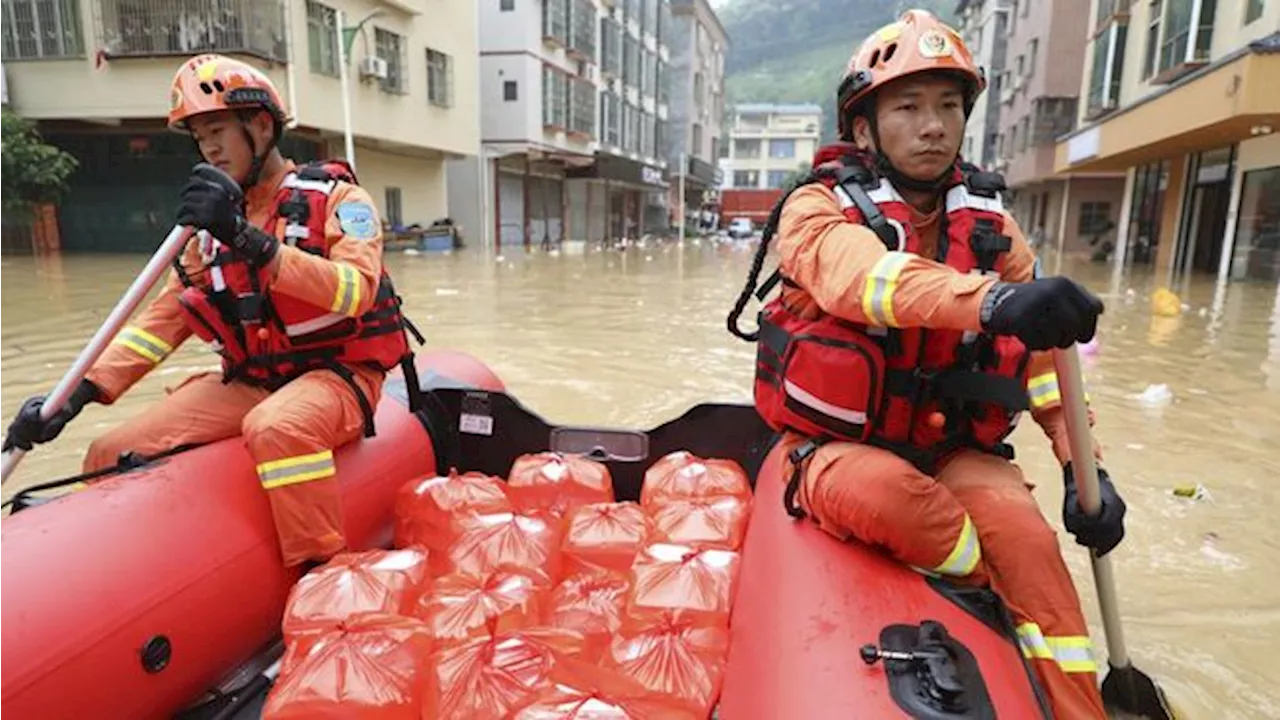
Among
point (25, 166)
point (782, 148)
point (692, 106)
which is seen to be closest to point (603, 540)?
point (25, 166)

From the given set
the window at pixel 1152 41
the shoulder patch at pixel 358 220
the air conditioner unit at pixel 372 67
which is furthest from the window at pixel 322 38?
the window at pixel 1152 41

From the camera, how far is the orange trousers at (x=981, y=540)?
176 cm

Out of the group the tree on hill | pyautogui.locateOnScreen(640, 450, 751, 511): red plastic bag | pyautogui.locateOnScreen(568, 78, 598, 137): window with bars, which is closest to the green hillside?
pyautogui.locateOnScreen(568, 78, 598, 137): window with bars

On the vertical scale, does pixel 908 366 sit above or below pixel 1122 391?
above

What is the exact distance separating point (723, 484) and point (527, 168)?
97.6ft

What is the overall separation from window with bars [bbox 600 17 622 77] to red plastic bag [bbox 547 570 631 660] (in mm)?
37420

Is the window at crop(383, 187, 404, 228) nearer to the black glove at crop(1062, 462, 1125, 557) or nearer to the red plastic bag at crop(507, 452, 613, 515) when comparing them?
the red plastic bag at crop(507, 452, 613, 515)

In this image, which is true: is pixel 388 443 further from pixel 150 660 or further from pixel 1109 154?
pixel 1109 154

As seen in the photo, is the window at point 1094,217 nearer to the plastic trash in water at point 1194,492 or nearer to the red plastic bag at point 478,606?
the plastic trash in water at point 1194,492

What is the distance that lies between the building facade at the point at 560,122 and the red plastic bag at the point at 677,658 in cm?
2713

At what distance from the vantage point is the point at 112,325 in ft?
8.20

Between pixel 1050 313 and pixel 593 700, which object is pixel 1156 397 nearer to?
pixel 1050 313

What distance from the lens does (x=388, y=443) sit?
3076 mm

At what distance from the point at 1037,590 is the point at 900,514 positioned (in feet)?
1.21
